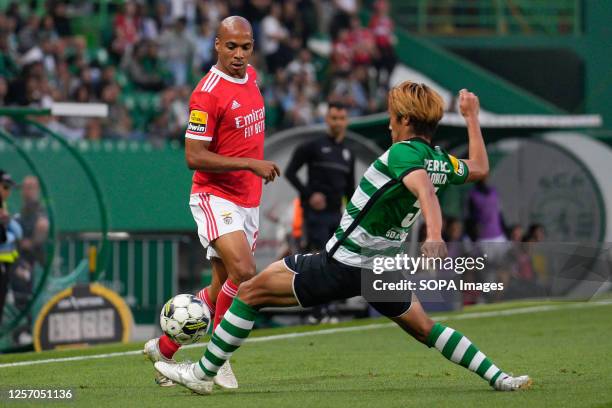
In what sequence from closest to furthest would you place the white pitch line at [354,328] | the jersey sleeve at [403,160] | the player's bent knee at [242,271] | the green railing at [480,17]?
1. the jersey sleeve at [403,160]
2. the player's bent knee at [242,271]
3. the white pitch line at [354,328]
4. the green railing at [480,17]

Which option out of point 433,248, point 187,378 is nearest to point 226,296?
point 187,378

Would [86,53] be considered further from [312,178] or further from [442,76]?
[312,178]

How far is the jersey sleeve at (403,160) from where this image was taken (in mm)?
7344

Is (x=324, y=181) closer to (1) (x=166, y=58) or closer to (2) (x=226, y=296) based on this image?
(2) (x=226, y=296)

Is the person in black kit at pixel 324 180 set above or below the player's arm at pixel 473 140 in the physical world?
below

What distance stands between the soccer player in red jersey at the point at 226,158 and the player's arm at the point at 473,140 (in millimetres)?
1637

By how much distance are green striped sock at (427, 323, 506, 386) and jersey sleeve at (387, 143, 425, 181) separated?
3.51ft

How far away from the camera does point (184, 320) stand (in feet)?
28.3

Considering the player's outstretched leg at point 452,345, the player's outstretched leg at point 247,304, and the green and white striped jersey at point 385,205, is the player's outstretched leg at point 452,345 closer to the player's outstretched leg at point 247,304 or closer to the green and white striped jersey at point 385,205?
the green and white striped jersey at point 385,205

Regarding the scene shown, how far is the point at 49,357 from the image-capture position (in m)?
11.9

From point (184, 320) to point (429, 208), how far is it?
7.26 ft

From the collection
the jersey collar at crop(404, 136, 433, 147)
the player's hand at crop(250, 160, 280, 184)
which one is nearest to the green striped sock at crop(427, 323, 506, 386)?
the jersey collar at crop(404, 136, 433, 147)

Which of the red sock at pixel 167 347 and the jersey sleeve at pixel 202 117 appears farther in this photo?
the jersey sleeve at pixel 202 117

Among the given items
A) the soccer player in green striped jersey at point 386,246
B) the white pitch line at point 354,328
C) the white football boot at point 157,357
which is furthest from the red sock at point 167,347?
the white pitch line at point 354,328
